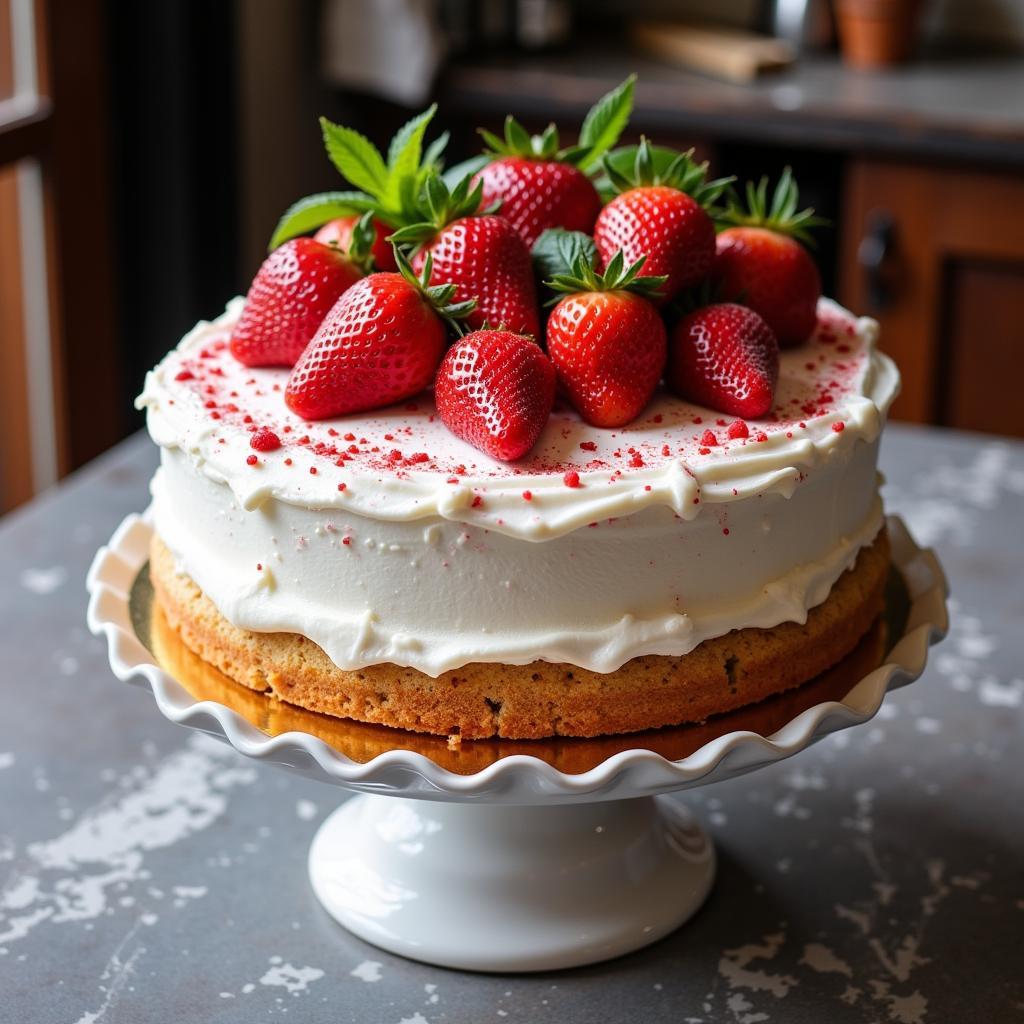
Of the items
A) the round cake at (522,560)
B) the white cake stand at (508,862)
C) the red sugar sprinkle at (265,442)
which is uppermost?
the red sugar sprinkle at (265,442)

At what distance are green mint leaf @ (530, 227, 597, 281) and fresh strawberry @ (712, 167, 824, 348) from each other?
0.13 meters


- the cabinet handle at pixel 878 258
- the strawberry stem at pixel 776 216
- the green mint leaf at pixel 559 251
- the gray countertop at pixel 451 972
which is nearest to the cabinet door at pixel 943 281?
the cabinet handle at pixel 878 258

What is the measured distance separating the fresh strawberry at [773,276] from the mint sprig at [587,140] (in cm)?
14

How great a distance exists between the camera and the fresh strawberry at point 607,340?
1139 mm

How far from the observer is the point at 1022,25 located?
338 centimetres

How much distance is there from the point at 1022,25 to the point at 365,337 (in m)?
2.76

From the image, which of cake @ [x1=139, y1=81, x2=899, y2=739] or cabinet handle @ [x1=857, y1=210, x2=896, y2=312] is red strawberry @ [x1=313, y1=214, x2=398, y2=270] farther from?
cabinet handle @ [x1=857, y1=210, x2=896, y2=312]

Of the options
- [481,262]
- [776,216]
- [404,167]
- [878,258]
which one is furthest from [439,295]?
[878,258]

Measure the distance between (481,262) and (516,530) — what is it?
0.80 feet

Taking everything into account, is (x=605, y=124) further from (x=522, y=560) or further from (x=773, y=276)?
(x=522, y=560)

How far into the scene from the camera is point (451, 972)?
1.26m

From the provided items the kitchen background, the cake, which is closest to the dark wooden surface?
the kitchen background

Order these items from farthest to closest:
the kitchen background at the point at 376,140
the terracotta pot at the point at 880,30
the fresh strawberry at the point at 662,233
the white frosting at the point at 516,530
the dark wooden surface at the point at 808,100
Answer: the terracotta pot at the point at 880,30 < the dark wooden surface at the point at 808,100 < the kitchen background at the point at 376,140 < the fresh strawberry at the point at 662,233 < the white frosting at the point at 516,530

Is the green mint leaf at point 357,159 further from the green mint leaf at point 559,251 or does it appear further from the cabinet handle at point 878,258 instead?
the cabinet handle at point 878,258
